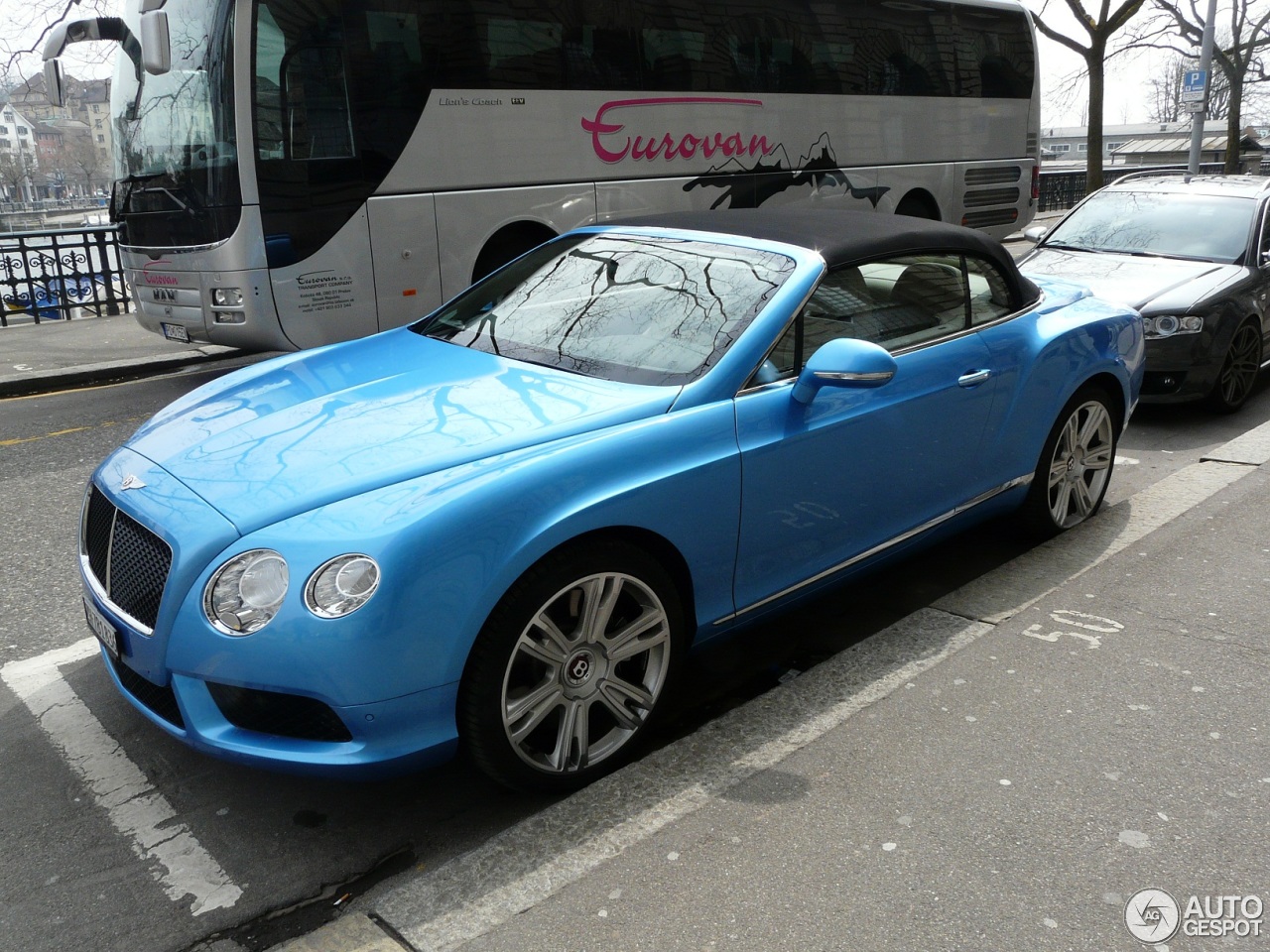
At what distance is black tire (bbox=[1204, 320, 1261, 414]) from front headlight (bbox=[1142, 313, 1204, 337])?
0.34 meters

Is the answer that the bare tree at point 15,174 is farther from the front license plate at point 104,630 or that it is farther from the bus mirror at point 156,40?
the front license plate at point 104,630

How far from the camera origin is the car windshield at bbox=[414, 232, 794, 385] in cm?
347

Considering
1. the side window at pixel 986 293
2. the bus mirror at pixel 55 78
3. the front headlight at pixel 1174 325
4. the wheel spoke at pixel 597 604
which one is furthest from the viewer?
the bus mirror at pixel 55 78

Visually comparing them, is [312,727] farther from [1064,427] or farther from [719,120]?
[719,120]

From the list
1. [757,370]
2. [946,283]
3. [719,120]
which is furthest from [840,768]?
[719,120]

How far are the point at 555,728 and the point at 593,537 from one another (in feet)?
1.77

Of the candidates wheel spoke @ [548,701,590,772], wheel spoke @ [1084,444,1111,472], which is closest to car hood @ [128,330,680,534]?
wheel spoke @ [548,701,590,772]

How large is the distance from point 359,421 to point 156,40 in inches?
225

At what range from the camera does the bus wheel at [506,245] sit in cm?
946

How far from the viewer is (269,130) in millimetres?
8047

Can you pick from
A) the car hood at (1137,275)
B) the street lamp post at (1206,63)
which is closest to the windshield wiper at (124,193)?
the car hood at (1137,275)

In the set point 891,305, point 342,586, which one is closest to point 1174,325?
point 891,305

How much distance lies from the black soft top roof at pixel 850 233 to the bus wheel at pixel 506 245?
525 cm

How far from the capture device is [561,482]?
283cm
